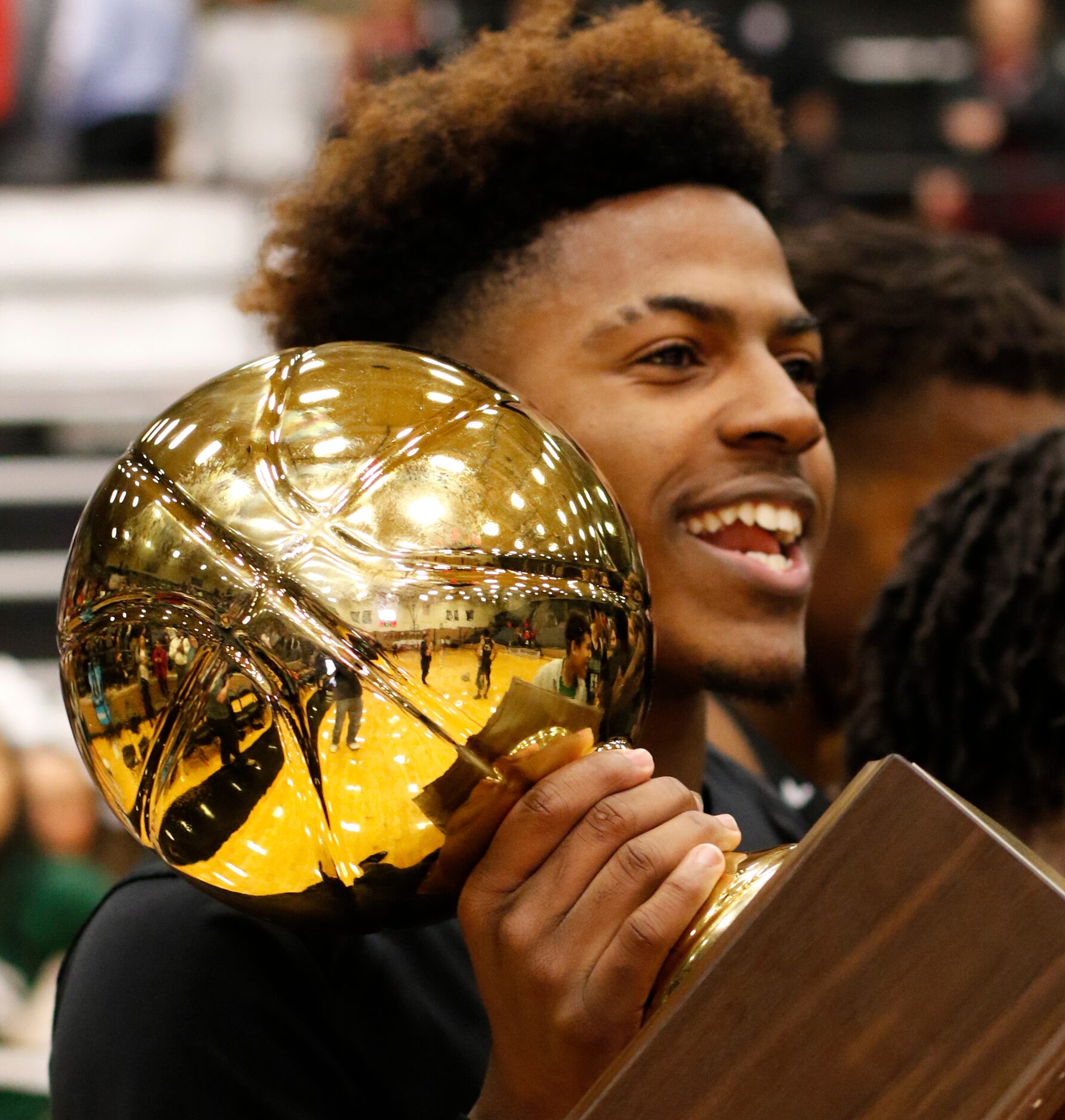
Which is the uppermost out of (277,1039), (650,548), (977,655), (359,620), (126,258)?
(359,620)

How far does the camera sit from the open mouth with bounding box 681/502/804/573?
3.67 feet

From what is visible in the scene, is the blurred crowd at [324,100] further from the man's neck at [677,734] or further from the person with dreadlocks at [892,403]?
the man's neck at [677,734]

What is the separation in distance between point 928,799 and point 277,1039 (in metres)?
0.51

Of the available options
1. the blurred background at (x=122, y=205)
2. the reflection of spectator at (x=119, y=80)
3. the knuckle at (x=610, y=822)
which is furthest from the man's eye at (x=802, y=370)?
the reflection of spectator at (x=119, y=80)

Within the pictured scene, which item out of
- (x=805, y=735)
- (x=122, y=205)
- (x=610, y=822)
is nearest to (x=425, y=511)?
(x=610, y=822)

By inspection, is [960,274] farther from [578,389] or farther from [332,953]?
[332,953]

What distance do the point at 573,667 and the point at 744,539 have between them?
0.35 m

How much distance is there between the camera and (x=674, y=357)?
1.16 meters

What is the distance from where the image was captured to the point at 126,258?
4988 millimetres

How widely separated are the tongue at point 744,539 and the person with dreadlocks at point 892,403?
94 cm

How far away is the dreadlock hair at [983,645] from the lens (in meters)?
1.25

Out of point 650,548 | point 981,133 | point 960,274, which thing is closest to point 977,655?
point 650,548

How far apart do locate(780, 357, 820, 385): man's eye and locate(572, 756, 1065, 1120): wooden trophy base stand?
0.63 metres

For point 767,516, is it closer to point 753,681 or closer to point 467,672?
point 753,681
